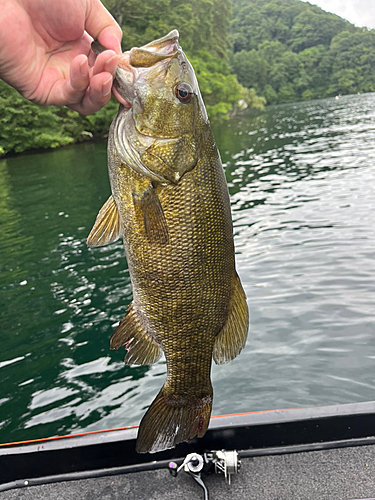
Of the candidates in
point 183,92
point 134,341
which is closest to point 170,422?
point 134,341

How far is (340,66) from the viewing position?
4749 inches

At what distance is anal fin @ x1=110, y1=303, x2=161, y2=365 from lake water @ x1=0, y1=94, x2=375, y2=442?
3434 millimetres

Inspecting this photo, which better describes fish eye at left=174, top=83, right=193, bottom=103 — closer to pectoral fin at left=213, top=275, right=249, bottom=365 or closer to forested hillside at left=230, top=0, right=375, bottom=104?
pectoral fin at left=213, top=275, right=249, bottom=365

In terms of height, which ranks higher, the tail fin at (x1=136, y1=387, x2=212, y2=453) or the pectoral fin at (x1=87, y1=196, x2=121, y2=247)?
the pectoral fin at (x1=87, y1=196, x2=121, y2=247)

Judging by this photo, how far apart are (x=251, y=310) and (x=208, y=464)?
4.28 meters

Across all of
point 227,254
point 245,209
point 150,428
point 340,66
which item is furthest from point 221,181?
point 340,66

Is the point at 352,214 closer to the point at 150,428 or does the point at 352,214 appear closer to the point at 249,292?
the point at 249,292

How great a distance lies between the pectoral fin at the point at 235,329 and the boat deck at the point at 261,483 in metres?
1.68

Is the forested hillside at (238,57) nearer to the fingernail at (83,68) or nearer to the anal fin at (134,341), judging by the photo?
the anal fin at (134,341)

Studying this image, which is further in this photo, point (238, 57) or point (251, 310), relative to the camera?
point (238, 57)

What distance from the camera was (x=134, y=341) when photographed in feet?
7.50

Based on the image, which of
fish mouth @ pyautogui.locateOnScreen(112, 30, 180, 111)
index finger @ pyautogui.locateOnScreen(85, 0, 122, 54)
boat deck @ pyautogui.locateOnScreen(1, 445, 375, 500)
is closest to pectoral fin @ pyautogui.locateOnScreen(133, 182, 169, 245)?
fish mouth @ pyautogui.locateOnScreen(112, 30, 180, 111)

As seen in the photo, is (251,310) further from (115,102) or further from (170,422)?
(115,102)

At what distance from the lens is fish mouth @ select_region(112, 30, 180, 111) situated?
6.24 feet
